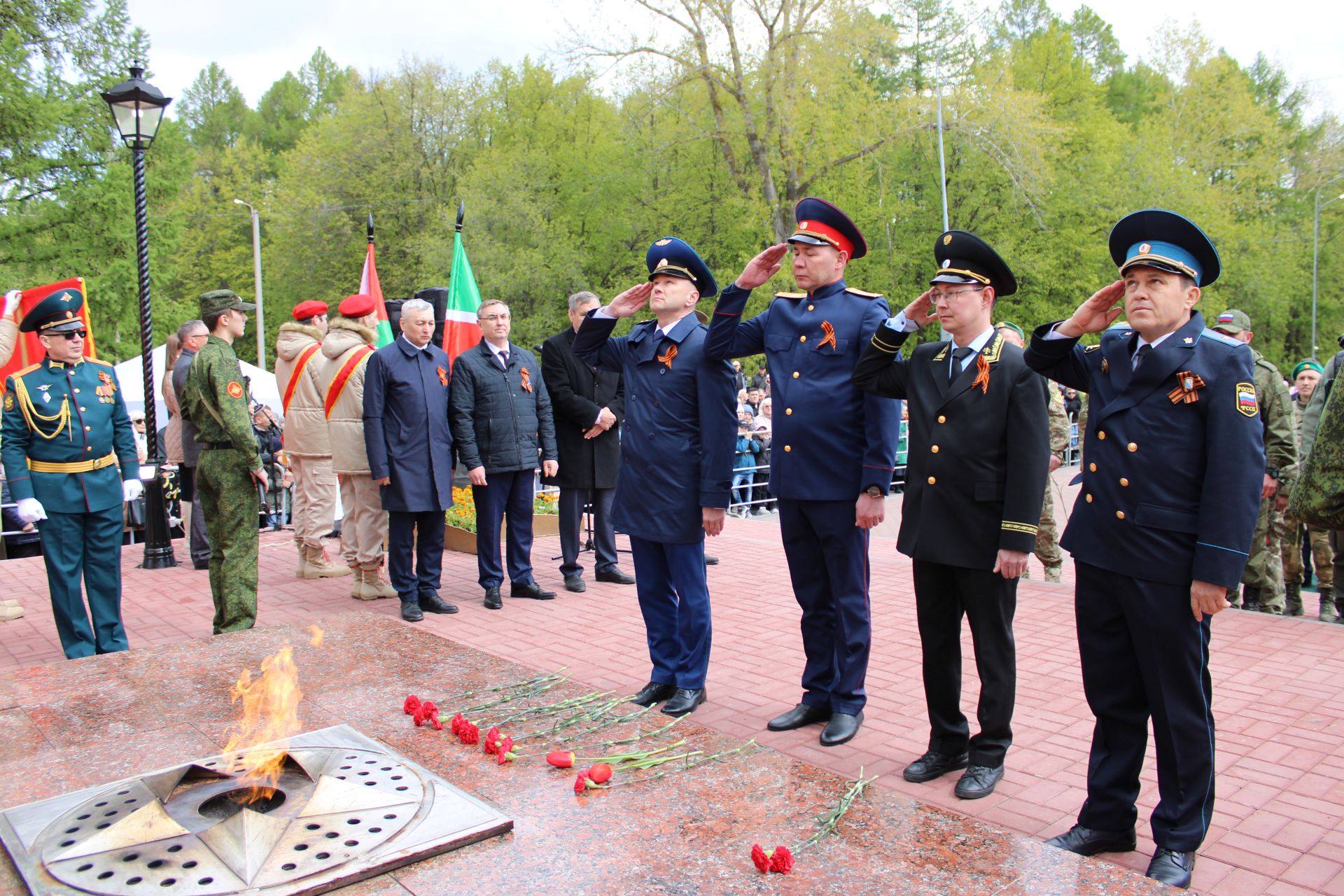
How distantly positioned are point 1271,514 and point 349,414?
683cm

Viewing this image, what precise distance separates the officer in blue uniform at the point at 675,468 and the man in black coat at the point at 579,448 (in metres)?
2.92

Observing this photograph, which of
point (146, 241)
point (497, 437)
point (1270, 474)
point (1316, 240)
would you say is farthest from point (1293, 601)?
point (1316, 240)

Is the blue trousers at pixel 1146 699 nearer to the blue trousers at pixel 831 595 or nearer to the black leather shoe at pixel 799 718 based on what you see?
the blue trousers at pixel 831 595

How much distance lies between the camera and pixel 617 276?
31.2m

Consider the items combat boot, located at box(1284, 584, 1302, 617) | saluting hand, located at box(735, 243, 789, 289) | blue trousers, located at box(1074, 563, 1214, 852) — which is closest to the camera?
blue trousers, located at box(1074, 563, 1214, 852)

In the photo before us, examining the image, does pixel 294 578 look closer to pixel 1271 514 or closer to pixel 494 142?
pixel 1271 514

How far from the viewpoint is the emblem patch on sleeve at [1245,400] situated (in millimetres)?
3008

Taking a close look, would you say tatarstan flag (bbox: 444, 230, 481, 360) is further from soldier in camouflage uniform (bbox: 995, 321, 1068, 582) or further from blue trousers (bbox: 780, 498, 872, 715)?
blue trousers (bbox: 780, 498, 872, 715)

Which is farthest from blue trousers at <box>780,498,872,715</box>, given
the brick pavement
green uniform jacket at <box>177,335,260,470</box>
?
green uniform jacket at <box>177,335,260,470</box>

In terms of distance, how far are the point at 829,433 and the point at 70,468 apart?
4338mm

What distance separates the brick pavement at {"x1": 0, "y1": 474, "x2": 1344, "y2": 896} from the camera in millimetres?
3566

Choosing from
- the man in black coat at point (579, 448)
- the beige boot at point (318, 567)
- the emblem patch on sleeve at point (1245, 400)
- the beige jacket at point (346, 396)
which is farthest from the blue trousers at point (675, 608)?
the beige boot at point (318, 567)

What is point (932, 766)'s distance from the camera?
12.8ft

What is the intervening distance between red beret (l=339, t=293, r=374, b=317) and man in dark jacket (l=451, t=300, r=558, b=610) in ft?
3.54
